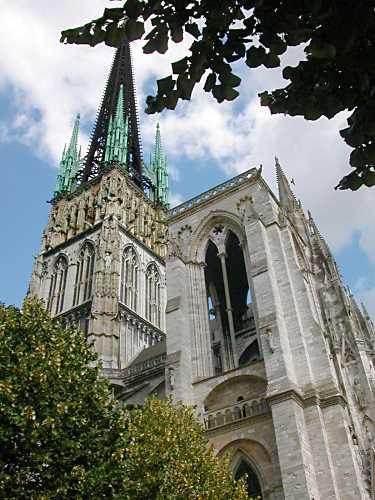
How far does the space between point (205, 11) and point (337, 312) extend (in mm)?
22955

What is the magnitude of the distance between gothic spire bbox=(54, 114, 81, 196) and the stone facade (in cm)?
1326

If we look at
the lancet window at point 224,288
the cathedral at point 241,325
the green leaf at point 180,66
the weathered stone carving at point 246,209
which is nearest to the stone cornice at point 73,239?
the cathedral at point 241,325

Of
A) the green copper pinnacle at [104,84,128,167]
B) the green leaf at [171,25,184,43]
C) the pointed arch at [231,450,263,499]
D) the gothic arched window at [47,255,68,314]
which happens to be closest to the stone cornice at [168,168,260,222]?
the pointed arch at [231,450,263,499]

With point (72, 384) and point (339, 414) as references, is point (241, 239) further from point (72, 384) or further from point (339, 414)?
point (72, 384)

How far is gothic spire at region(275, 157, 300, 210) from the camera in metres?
30.1

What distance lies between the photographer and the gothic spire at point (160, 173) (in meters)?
48.2

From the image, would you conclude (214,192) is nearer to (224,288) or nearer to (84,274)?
(224,288)

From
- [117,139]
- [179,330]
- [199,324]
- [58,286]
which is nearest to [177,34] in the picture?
[179,330]

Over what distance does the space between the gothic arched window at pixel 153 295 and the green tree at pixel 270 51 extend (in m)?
34.0

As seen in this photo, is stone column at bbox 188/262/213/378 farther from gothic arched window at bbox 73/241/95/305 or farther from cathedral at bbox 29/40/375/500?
gothic arched window at bbox 73/241/95/305

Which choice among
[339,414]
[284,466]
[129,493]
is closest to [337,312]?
[339,414]

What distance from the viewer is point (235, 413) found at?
16.7 meters

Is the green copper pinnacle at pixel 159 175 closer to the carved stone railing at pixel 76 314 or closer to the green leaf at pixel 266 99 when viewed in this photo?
the carved stone railing at pixel 76 314

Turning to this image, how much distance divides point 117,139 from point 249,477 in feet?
116
